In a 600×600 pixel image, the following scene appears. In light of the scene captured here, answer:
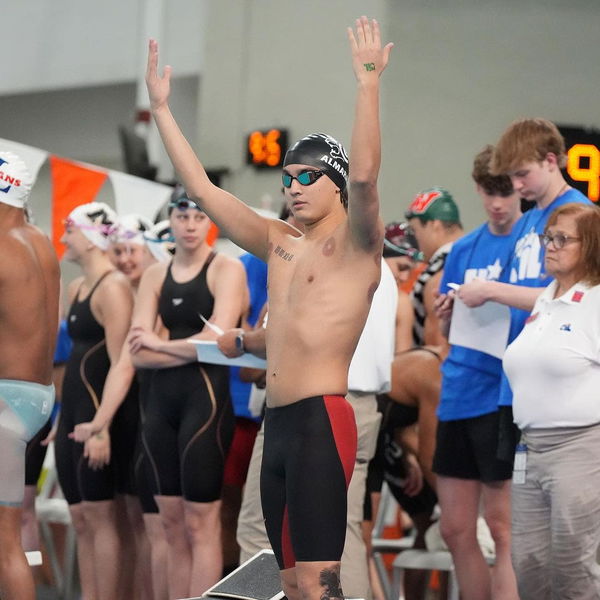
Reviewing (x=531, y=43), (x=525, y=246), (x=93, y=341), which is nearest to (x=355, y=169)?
(x=525, y=246)

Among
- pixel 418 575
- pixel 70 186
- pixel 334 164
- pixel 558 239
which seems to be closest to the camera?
pixel 334 164

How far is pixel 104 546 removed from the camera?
5805mm

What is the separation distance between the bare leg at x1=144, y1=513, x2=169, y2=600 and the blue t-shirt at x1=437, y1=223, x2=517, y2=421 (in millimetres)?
1546

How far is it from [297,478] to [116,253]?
3633 mm

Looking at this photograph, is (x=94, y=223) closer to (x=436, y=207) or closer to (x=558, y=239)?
(x=436, y=207)

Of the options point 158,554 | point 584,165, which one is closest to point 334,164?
point 158,554

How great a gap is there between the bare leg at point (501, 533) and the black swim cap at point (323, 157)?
6.25 feet

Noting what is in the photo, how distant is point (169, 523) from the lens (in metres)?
5.43

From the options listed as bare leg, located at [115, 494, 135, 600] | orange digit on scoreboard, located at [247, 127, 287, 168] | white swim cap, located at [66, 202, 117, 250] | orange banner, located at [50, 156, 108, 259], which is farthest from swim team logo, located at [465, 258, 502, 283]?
orange digit on scoreboard, located at [247, 127, 287, 168]

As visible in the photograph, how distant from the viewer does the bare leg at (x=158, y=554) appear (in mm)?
5602

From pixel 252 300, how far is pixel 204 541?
52.8 inches

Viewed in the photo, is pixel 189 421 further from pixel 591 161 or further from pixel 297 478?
pixel 591 161

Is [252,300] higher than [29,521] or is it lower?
higher

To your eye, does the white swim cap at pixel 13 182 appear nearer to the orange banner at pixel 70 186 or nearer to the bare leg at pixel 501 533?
the bare leg at pixel 501 533
